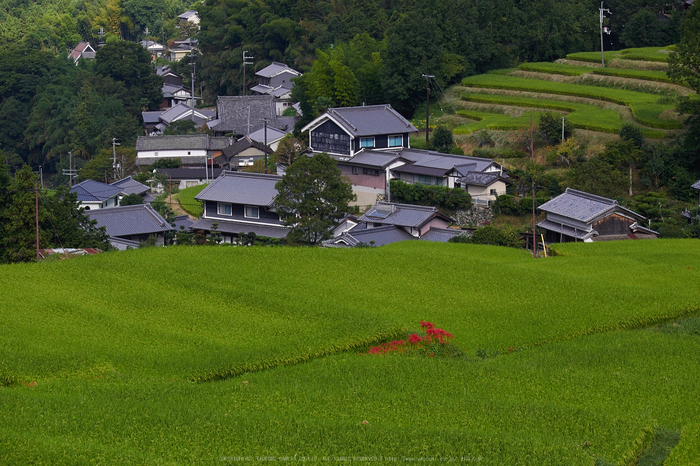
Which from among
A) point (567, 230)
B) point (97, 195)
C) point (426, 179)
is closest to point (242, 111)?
point (97, 195)

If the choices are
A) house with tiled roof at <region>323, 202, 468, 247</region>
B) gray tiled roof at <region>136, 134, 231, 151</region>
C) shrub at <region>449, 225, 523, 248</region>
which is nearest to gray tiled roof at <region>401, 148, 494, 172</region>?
house with tiled roof at <region>323, 202, 468, 247</region>

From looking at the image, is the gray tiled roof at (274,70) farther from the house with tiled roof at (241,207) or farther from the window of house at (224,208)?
the window of house at (224,208)

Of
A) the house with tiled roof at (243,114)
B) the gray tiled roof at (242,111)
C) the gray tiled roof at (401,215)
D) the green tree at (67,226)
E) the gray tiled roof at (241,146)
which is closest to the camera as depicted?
the green tree at (67,226)

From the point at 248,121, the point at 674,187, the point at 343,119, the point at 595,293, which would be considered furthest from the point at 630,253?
the point at 248,121

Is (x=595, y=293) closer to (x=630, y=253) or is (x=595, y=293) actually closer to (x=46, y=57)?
(x=630, y=253)

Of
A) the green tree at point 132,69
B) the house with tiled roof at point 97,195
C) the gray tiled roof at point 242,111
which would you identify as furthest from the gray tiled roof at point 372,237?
the green tree at point 132,69

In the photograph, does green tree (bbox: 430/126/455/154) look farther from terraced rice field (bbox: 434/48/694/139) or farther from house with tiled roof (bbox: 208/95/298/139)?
house with tiled roof (bbox: 208/95/298/139)
